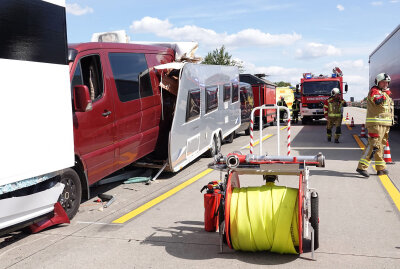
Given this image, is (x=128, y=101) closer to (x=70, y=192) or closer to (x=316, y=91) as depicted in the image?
(x=70, y=192)

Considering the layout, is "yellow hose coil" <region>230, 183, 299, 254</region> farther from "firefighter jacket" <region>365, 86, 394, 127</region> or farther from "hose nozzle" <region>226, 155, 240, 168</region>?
"firefighter jacket" <region>365, 86, 394, 127</region>

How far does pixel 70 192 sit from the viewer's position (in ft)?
19.9

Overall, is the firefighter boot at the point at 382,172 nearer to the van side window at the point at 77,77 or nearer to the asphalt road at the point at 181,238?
the asphalt road at the point at 181,238

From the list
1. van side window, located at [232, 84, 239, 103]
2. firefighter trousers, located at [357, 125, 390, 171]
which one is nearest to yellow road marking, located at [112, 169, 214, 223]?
firefighter trousers, located at [357, 125, 390, 171]

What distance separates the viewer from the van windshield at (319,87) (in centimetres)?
2383

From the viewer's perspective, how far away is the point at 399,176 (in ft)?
28.7

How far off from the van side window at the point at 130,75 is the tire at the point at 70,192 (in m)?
1.82

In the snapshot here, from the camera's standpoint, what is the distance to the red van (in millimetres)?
6191

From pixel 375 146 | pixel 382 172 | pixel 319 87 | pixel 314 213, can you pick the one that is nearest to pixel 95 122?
pixel 314 213

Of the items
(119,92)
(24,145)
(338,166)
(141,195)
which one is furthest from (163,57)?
(24,145)

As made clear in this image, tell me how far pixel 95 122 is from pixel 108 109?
1.52ft

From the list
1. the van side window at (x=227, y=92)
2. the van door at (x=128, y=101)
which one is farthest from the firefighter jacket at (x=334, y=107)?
the van door at (x=128, y=101)

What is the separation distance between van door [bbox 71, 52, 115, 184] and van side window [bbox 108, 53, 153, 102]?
Answer: 0.39m

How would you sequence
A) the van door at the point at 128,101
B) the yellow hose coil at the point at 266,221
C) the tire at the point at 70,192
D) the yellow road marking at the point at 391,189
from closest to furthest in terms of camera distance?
1. the yellow hose coil at the point at 266,221
2. the tire at the point at 70,192
3. the yellow road marking at the point at 391,189
4. the van door at the point at 128,101
